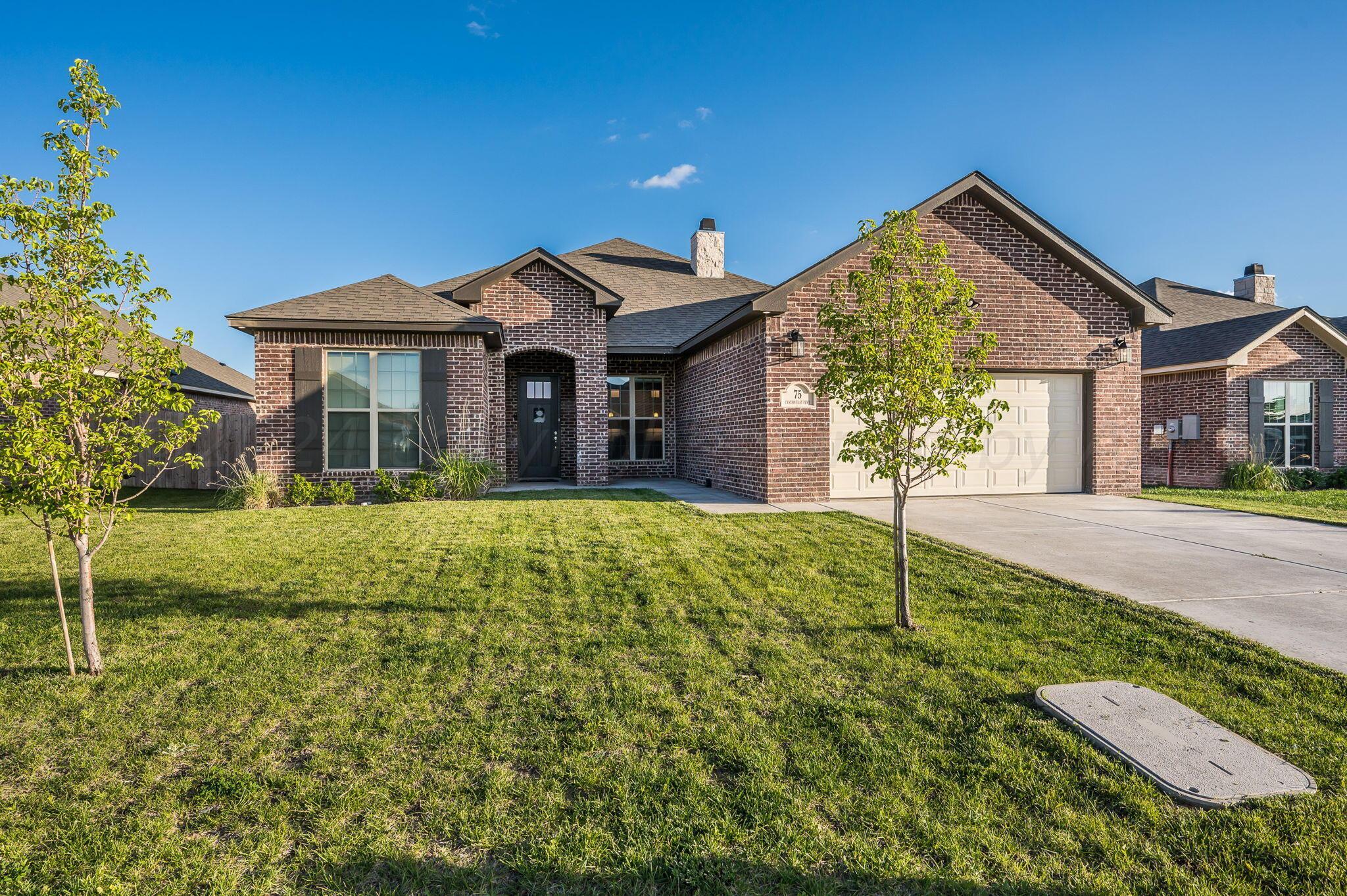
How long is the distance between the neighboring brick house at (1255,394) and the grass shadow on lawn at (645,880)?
16405 millimetres

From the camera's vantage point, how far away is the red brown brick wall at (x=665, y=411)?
1541cm

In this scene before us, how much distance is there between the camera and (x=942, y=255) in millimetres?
4234

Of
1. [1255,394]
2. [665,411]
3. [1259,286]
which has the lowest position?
[665,411]

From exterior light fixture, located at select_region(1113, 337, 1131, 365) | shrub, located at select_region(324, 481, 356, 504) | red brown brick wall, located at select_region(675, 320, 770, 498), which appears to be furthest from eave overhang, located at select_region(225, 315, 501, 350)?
exterior light fixture, located at select_region(1113, 337, 1131, 365)

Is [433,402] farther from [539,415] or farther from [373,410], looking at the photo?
[539,415]

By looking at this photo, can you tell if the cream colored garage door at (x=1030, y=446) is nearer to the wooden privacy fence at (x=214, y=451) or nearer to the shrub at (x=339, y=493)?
the shrub at (x=339, y=493)

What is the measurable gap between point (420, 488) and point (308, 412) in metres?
2.53

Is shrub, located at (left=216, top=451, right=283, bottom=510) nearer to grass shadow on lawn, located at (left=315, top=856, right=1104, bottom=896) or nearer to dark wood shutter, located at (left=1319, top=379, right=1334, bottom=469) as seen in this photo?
grass shadow on lawn, located at (left=315, top=856, right=1104, bottom=896)

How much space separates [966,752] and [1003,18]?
10.9m

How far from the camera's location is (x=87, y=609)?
364 centimetres

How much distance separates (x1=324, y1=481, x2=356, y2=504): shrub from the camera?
1054 centimetres

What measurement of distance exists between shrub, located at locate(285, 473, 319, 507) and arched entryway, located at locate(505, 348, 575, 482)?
15.0 ft

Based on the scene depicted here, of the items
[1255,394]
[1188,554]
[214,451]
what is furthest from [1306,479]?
[214,451]

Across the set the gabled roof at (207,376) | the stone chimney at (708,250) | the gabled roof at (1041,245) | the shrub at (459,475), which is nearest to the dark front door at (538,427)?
the shrub at (459,475)
